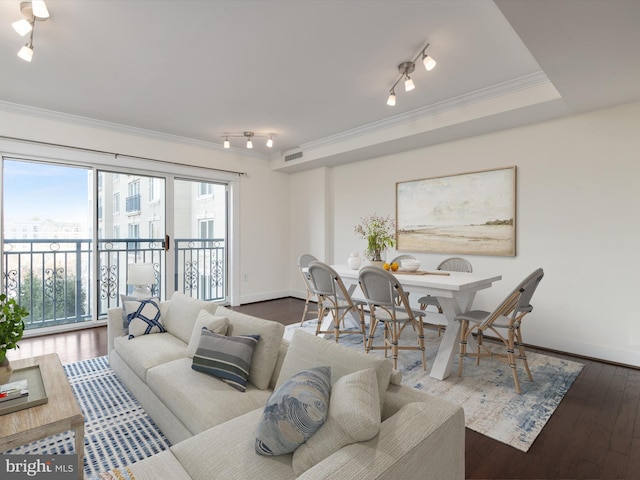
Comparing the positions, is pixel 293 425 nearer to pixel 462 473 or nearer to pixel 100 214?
pixel 462 473

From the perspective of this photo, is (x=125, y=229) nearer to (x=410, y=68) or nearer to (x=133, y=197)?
(x=133, y=197)

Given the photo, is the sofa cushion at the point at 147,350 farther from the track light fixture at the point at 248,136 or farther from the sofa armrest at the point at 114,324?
the track light fixture at the point at 248,136

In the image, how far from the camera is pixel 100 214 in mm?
4438

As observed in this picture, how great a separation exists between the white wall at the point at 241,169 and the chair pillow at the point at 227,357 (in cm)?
363

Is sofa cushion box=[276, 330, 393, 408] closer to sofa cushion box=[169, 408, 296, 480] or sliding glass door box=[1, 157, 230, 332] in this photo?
sofa cushion box=[169, 408, 296, 480]

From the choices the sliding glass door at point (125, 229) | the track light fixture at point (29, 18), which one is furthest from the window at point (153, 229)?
the track light fixture at point (29, 18)

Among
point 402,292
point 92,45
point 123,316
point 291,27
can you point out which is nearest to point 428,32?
point 291,27

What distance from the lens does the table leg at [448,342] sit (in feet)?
9.24

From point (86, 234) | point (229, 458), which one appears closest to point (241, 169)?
point (86, 234)

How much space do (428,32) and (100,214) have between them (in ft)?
14.3

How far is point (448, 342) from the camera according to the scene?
289cm

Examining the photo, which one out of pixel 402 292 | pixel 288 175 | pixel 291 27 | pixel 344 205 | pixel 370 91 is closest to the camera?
pixel 291 27

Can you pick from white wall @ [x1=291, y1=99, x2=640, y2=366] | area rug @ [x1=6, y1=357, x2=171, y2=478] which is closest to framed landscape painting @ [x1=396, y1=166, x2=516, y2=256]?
white wall @ [x1=291, y1=99, x2=640, y2=366]

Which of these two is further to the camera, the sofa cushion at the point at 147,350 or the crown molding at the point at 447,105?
the crown molding at the point at 447,105
